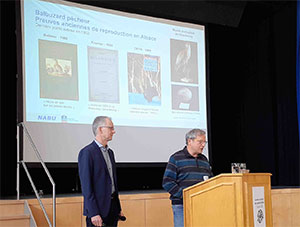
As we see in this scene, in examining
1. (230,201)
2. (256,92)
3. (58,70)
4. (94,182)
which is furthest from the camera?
(256,92)

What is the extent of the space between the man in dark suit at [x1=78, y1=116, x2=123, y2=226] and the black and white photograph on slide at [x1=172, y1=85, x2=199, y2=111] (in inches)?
118

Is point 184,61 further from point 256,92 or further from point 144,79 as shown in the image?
point 256,92

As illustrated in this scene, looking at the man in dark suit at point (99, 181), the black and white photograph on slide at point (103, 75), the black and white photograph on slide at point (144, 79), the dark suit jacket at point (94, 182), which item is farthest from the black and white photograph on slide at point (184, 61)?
the dark suit jacket at point (94, 182)

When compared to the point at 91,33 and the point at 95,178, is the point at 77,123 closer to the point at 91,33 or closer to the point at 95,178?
the point at 91,33

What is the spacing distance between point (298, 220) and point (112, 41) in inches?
123

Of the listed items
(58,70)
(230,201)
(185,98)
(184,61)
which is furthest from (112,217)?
(184,61)

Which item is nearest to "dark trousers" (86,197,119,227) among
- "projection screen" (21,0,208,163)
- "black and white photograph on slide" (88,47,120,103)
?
"projection screen" (21,0,208,163)

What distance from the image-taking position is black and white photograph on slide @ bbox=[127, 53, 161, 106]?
20.7 feet

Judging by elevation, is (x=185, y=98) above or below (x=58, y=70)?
below

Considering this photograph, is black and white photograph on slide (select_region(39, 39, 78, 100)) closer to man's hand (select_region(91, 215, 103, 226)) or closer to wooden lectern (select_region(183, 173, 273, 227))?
man's hand (select_region(91, 215, 103, 226))

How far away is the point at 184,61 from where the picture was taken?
6812 mm

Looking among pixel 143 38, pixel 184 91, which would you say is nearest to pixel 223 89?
pixel 184 91

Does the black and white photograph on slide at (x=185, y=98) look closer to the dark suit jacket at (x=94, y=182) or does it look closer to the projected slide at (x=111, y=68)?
the projected slide at (x=111, y=68)

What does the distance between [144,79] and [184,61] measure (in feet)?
2.35
